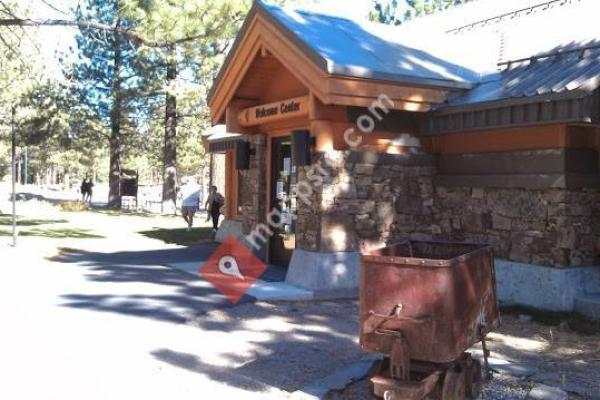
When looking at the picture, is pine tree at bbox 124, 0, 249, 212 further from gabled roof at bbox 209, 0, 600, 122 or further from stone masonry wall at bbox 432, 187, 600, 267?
stone masonry wall at bbox 432, 187, 600, 267

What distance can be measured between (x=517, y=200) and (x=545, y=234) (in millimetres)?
694

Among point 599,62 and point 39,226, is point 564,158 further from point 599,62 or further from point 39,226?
point 39,226

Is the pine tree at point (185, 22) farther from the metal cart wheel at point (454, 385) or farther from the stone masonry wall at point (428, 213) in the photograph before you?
the metal cart wheel at point (454, 385)

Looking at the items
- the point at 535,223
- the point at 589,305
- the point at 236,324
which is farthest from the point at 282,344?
the point at 535,223

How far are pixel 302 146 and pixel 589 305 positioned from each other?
459 cm

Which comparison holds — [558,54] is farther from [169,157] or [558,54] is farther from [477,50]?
[169,157]

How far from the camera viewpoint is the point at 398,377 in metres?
4.67

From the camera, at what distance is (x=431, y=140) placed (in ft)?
35.1

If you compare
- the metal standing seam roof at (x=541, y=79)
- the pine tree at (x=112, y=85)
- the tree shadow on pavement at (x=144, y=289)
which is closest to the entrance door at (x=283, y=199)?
the tree shadow on pavement at (x=144, y=289)

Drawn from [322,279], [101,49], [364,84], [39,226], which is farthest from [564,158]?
[101,49]

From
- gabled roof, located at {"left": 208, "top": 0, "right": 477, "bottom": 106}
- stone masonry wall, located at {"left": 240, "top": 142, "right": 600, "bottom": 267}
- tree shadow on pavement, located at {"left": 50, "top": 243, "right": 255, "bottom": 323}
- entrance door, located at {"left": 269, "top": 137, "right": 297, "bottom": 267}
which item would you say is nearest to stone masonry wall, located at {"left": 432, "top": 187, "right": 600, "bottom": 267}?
stone masonry wall, located at {"left": 240, "top": 142, "right": 600, "bottom": 267}

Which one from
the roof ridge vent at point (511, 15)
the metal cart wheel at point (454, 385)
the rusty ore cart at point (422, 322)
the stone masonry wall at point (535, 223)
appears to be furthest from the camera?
the roof ridge vent at point (511, 15)

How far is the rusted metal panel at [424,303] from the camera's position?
181 inches

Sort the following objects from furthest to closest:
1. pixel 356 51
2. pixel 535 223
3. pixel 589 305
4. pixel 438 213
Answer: pixel 438 213 → pixel 356 51 → pixel 535 223 → pixel 589 305
